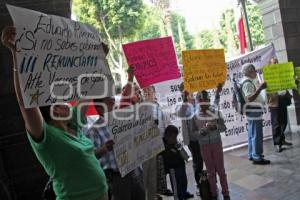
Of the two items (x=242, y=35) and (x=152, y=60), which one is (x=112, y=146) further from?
(x=242, y=35)

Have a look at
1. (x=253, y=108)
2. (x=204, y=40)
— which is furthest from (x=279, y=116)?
(x=204, y=40)

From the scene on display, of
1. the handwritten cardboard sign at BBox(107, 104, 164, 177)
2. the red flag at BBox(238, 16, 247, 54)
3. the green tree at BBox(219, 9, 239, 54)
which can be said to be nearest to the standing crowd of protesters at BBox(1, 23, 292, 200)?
the handwritten cardboard sign at BBox(107, 104, 164, 177)

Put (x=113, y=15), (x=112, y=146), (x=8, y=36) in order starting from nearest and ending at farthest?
(x=8, y=36) < (x=112, y=146) < (x=113, y=15)

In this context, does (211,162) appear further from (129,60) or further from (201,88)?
(129,60)

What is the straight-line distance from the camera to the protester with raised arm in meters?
2.13

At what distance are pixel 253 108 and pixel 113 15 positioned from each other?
1628cm

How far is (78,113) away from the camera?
9.48 feet

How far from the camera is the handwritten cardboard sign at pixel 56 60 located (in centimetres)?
221

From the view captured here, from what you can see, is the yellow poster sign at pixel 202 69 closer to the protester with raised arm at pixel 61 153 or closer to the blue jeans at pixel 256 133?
the blue jeans at pixel 256 133

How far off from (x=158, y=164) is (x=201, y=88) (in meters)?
1.07

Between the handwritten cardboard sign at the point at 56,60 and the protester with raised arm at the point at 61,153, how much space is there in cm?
8

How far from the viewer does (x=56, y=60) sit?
8.27 feet

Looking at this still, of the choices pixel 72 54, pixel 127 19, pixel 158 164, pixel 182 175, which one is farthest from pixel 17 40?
pixel 127 19

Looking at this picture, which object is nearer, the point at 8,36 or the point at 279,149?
the point at 8,36
